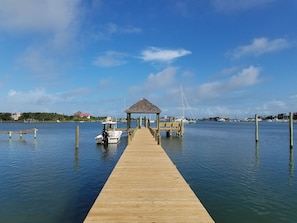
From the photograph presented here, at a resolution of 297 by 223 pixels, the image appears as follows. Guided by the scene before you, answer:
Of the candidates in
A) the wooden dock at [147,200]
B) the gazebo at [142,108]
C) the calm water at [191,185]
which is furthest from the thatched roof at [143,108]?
the wooden dock at [147,200]

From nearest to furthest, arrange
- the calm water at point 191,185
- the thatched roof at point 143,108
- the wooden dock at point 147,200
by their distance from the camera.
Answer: the wooden dock at point 147,200, the calm water at point 191,185, the thatched roof at point 143,108

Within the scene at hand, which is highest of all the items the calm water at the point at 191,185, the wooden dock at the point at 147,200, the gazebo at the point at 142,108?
the gazebo at the point at 142,108

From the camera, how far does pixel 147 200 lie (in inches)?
240

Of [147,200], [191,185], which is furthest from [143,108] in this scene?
[147,200]

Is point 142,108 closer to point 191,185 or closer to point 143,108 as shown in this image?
point 143,108

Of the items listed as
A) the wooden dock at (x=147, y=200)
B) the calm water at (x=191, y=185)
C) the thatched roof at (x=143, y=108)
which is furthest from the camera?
the thatched roof at (x=143, y=108)

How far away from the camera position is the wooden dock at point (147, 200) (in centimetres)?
496

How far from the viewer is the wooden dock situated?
496 centimetres

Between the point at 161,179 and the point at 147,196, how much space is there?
1935mm

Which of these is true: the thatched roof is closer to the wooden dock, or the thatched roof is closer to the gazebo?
the gazebo

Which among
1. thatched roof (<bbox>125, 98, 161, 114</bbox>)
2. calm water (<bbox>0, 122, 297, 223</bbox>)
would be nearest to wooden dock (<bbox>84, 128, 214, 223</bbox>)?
calm water (<bbox>0, 122, 297, 223</bbox>)

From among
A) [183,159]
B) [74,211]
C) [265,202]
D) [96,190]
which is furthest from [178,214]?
[183,159]

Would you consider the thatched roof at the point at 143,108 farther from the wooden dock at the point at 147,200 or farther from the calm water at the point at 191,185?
the wooden dock at the point at 147,200

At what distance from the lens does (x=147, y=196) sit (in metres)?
6.41
